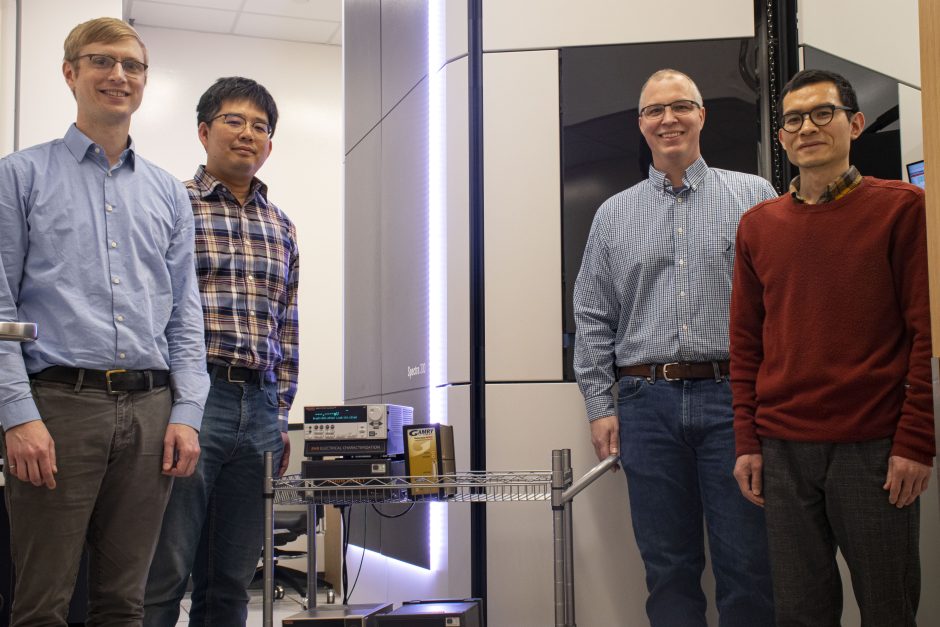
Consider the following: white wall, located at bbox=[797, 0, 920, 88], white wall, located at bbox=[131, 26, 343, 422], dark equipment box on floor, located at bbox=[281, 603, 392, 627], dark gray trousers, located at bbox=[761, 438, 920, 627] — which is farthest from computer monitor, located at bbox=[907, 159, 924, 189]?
white wall, located at bbox=[131, 26, 343, 422]

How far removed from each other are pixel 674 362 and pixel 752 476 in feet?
1.46

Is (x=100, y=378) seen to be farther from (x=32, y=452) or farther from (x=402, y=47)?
(x=402, y=47)

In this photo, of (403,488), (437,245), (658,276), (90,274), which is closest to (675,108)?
(658,276)

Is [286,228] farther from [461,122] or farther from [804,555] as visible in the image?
[804,555]

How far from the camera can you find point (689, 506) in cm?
266

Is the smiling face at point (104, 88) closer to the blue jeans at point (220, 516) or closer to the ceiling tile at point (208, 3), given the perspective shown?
the blue jeans at point (220, 516)

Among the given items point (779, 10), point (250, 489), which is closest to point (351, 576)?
point (250, 489)

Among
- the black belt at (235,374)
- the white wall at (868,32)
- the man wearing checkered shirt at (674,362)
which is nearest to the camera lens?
the black belt at (235,374)

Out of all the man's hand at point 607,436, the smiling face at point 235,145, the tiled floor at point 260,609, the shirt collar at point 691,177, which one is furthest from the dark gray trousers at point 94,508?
the tiled floor at point 260,609

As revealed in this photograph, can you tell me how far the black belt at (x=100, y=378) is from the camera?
6.48 feet

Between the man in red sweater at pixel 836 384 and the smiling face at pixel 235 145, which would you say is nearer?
the man in red sweater at pixel 836 384

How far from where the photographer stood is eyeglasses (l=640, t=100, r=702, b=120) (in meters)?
2.80

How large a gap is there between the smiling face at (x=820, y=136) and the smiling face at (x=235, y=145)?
1.41 metres

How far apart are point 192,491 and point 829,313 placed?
5.24 feet
